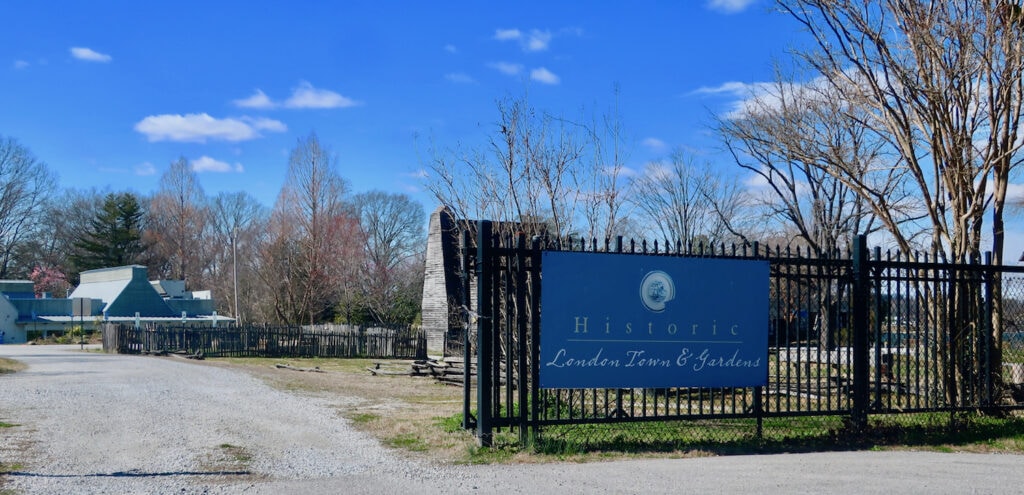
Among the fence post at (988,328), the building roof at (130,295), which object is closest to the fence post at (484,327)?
the fence post at (988,328)

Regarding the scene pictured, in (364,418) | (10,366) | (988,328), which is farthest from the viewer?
(10,366)

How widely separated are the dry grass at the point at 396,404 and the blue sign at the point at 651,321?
151 cm

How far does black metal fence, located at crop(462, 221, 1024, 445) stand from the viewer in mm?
8719

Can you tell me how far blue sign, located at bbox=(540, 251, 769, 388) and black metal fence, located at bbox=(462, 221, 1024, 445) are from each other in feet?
0.50

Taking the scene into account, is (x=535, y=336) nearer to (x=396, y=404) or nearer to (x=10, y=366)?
(x=396, y=404)

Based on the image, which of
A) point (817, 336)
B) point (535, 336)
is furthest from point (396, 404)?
point (817, 336)

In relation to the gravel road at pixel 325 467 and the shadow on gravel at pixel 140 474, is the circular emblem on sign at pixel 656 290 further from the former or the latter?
the shadow on gravel at pixel 140 474

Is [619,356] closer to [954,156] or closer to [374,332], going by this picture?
[954,156]

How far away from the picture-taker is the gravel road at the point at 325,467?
723 centimetres

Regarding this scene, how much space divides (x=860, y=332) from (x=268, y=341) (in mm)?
26989

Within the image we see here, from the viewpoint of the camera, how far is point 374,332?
111 feet

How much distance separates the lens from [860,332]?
986 centimetres

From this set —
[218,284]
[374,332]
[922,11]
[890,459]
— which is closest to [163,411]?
[890,459]

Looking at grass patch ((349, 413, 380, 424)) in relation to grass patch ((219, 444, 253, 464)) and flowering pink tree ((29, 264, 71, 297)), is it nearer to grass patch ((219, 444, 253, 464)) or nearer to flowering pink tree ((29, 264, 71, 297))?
grass patch ((219, 444, 253, 464))
